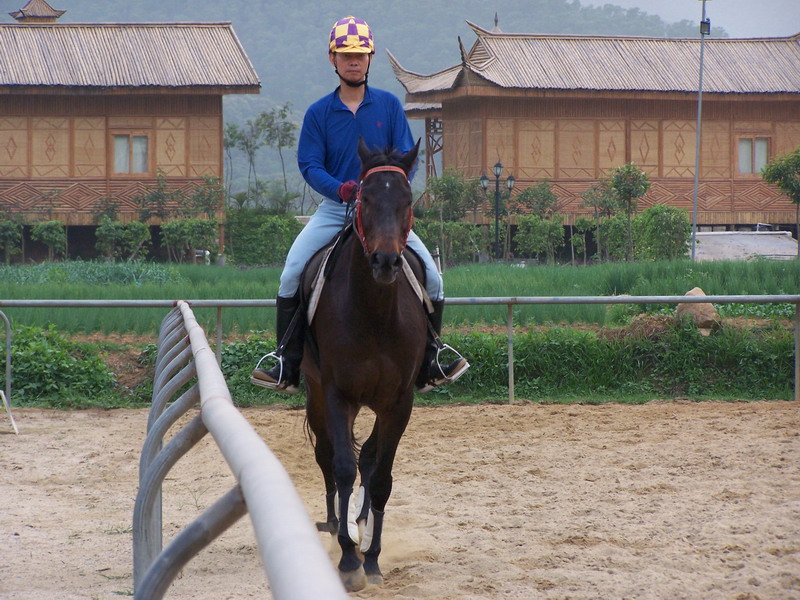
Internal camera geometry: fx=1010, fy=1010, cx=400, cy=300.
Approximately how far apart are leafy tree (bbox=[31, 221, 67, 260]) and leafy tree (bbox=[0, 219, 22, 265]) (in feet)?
1.56

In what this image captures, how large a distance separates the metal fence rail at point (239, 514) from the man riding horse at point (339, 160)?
107 inches

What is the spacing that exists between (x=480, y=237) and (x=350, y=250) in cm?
2548

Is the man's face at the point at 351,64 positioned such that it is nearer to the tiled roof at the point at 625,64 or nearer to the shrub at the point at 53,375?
the shrub at the point at 53,375

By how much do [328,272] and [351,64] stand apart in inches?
50.2

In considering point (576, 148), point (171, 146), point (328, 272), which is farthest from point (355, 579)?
point (576, 148)

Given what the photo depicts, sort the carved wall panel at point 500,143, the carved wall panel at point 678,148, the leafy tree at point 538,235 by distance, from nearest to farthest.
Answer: the leafy tree at point 538,235, the carved wall panel at point 500,143, the carved wall panel at point 678,148

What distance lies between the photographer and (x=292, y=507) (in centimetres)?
129

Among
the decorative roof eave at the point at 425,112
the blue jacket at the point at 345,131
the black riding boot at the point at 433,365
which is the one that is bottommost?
the black riding boot at the point at 433,365

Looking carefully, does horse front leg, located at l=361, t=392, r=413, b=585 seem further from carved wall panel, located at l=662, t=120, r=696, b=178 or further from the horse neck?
carved wall panel, located at l=662, t=120, r=696, b=178

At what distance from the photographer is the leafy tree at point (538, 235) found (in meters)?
30.2

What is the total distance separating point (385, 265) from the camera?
178 inches

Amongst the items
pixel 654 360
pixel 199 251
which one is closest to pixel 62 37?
pixel 199 251

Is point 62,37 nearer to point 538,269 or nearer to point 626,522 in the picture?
point 538,269

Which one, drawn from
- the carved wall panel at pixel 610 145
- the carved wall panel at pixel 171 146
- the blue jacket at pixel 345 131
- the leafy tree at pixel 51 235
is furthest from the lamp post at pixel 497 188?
the blue jacket at pixel 345 131
